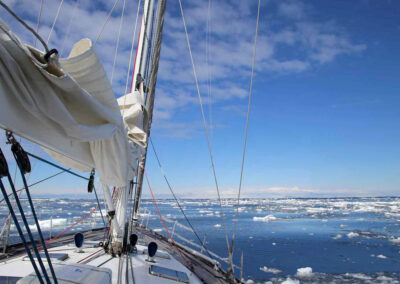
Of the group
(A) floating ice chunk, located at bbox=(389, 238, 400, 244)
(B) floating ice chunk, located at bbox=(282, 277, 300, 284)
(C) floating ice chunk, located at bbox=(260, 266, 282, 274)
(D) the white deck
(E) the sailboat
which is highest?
(E) the sailboat

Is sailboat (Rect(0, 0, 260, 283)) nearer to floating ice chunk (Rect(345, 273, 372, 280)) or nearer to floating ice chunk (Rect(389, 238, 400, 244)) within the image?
floating ice chunk (Rect(345, 273, 372, 280))

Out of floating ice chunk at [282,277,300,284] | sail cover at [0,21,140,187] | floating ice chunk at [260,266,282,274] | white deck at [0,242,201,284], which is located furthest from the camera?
floating ice chunk at [260,266,282,274]

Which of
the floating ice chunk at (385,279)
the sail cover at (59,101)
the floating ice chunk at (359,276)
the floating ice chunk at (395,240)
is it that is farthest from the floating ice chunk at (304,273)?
the sail cover at (59,101)

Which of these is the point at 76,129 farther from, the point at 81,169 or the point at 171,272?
the point at 171,272

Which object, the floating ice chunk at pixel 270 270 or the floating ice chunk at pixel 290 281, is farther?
the floating ice chunk at pixel 270 270

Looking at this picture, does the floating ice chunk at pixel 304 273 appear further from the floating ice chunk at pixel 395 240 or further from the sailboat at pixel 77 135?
the floating ice chunk at pixel 395 240

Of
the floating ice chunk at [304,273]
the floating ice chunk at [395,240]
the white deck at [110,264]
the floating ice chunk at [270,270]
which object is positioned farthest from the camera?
the floating ice chunk at [395,240]

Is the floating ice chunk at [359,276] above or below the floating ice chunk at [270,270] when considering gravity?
above

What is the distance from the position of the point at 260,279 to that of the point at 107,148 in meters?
9.41

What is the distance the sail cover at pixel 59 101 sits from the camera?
4.75 ft

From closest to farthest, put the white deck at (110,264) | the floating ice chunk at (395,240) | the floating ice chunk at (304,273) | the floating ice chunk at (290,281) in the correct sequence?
the white deck at (110,264)
the floating ice chunk at (290,281)
the floating ice chunk at (304,273)
the floating ice chunk at (395,240)

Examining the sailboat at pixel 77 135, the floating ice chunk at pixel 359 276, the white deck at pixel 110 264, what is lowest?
the floating ice chunk at pixel 359 276

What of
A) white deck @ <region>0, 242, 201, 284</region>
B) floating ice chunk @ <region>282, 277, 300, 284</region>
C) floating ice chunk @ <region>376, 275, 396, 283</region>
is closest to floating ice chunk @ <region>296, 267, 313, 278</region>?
floating ice chunk @ <region>282, 277, 300, 284</region>

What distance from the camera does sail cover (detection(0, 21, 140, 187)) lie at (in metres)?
1.45
